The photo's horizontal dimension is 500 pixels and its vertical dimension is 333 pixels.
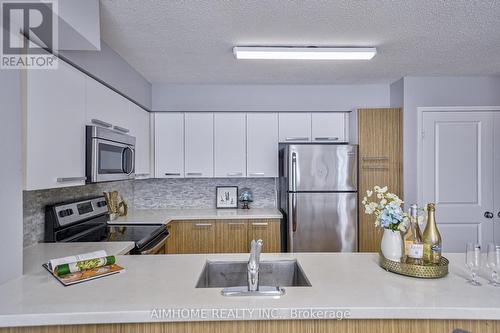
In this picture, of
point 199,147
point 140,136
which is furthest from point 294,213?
point 140,136

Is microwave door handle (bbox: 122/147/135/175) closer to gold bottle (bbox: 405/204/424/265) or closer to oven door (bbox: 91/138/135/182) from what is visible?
oven door (bbox: 91/138/135/182)

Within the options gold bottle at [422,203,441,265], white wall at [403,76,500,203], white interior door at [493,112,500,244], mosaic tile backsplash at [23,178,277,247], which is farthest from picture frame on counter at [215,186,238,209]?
white interior door at [493,112,500,244]

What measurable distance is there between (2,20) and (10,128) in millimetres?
465

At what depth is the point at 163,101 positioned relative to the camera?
363cm

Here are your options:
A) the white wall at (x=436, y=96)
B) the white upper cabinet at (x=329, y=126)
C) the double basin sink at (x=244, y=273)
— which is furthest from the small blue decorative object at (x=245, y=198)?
the double basin sink at (x=244, y=273)

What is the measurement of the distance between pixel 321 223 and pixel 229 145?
53.3 inches

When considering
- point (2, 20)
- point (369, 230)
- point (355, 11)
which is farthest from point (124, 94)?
point (369, 230)

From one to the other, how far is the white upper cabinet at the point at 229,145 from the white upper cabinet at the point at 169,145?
0.42m

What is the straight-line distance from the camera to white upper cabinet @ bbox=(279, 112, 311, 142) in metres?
3.63

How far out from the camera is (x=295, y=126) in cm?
364

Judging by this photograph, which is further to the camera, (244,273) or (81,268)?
(244,273)

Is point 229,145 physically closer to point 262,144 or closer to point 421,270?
point 262,144

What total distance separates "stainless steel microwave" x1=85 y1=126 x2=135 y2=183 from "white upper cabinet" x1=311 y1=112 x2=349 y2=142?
2049 millimetres

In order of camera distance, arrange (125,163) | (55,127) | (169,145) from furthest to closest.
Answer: (169,145) → (125,163) → (55,127)
